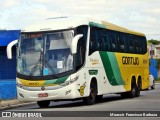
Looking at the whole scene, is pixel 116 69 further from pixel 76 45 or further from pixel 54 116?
pixel 54 116

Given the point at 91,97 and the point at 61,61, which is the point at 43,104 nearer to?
the point at 91,97

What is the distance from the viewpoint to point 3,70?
138 ft

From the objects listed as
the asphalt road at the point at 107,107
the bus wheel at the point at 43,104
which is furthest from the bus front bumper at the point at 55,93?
the bus wheel at the point at 43,104

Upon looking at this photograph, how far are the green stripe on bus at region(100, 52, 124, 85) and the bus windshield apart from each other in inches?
118

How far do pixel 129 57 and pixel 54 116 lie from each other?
→ 38.1 ft

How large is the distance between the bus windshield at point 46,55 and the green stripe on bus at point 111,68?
3006 millimetres

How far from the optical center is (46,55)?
1998cm

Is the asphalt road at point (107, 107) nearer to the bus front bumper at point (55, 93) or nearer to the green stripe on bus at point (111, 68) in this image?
the bus front bumper at point (55, 93)

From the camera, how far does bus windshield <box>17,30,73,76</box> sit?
781 inches

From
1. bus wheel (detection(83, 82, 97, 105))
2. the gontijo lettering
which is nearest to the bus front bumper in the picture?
bus wheel (detection(83, 82, 97, 105))

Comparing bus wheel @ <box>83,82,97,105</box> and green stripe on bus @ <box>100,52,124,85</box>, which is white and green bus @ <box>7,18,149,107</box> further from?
green stripe on bus @ <box>100,52,124,85</box>

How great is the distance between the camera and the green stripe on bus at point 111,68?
23.1m

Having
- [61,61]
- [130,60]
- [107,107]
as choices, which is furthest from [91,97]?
[130,60]

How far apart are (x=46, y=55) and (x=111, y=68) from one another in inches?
192
